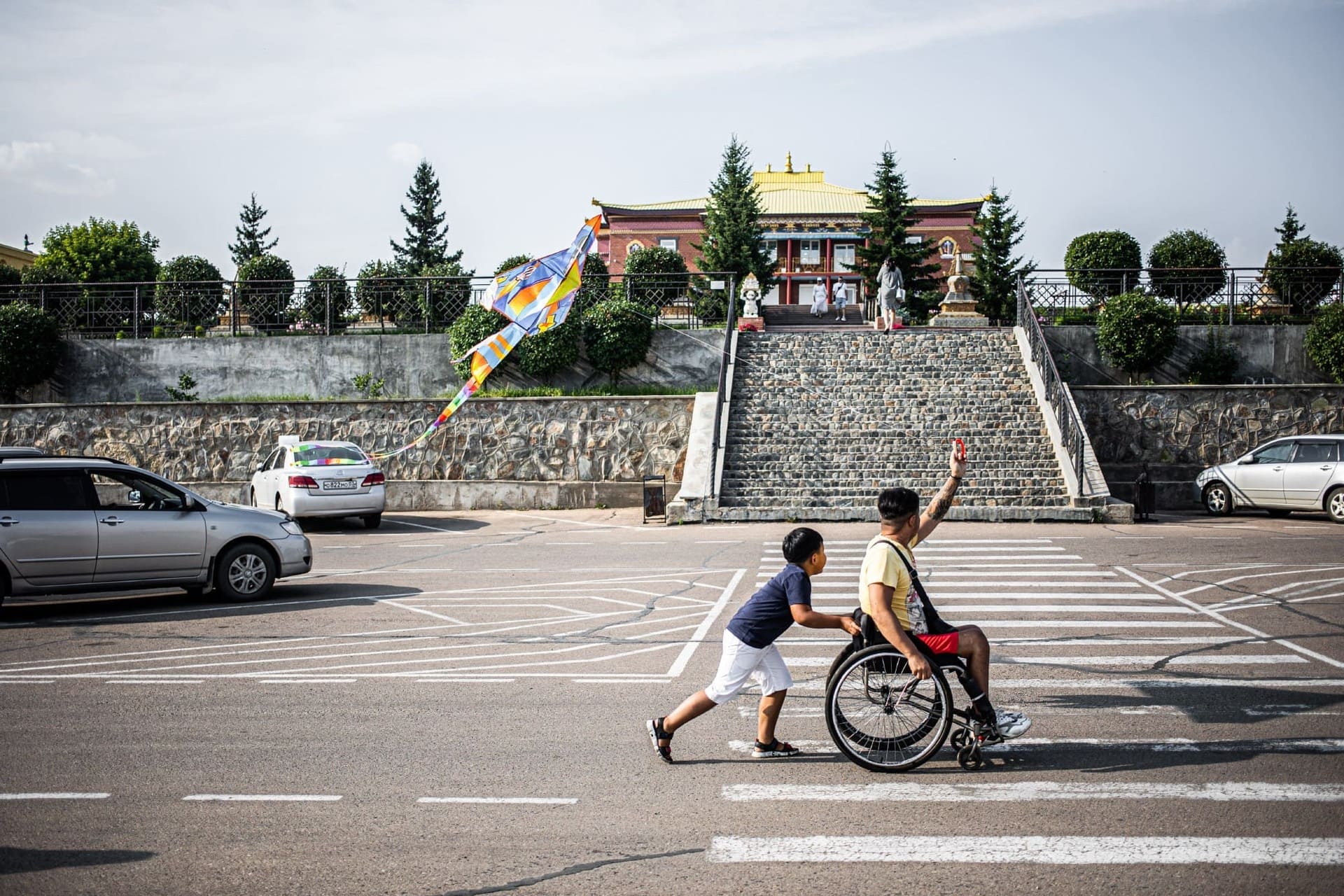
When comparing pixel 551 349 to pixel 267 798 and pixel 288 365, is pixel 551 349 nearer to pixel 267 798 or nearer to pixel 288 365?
pixel 288 365

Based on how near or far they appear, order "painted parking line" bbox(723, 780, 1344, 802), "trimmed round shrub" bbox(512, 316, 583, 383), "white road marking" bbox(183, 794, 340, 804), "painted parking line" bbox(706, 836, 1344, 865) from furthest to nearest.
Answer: "trimmed round shrub" bbox(512, 316, 583, 383), "white road marking" bbox(183, 794, 340, 804), "painted parking line" bbox(723, 780, 1344, 802), "painted parking line" bbox(706, 836, 1344, 865)

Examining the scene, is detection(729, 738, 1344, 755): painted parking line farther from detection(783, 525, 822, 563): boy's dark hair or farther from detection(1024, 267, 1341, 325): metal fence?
detection(1024, 267, 1341, 325): metal fence

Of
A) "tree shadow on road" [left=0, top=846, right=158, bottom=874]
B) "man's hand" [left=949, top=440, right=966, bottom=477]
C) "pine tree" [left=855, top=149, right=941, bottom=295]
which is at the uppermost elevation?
"pine tree" [left=855, top=149, right=941, bottom=295]

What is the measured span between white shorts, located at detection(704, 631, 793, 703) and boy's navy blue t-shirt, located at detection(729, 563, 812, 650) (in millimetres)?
49

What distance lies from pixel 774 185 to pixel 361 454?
162ft

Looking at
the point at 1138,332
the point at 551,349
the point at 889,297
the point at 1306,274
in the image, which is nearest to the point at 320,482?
the point at 551,349

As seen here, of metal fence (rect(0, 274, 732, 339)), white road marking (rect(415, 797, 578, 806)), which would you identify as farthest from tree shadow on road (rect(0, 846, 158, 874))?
metal fence (rect(0, 274, 732, 339))

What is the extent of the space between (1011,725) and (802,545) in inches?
60.5

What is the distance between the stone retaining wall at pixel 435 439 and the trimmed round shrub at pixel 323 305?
4.97 m

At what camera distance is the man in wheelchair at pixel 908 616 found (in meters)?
5.68

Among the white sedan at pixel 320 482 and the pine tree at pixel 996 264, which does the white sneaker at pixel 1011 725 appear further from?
the pine tree at pixel 996 264

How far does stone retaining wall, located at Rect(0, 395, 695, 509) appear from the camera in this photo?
2391cm

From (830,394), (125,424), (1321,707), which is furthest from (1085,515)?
(125,424)

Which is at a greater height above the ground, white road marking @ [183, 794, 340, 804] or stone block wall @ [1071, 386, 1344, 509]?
stone block wall @ [1071, 386, 1344, 509]
